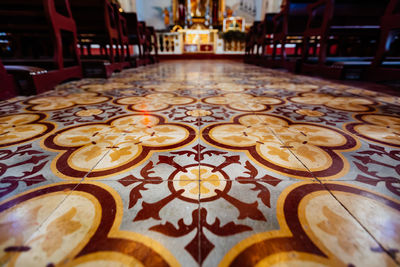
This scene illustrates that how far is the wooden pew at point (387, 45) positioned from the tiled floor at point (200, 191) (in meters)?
1.38

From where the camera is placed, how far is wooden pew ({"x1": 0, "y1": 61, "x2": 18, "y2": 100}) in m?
1.45

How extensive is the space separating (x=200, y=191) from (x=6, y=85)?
1.86m

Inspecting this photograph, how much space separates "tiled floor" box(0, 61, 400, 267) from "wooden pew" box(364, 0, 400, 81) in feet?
4.54

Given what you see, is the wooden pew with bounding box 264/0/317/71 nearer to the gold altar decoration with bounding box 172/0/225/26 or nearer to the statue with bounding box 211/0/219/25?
the statue with bounding box 211/0/219/25

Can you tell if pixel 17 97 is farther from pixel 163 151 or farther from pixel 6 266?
pixel 6 266

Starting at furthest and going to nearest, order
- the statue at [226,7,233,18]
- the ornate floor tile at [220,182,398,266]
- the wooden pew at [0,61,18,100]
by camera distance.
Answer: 1. the statue at [226,7,233,18]
2. the wooden pew at [0,61,18,100]
3. the ornate floor tile at [220,182,398,266]

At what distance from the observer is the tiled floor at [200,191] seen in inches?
14.4

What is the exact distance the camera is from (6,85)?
1496 millimetres

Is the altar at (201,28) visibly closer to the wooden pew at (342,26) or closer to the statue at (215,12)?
the statue at (215,12)

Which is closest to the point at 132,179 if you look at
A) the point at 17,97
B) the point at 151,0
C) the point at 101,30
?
the point at 17,97

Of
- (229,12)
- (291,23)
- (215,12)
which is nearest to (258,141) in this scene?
(291,23)

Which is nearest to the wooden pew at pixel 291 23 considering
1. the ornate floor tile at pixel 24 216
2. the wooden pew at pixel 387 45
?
the wooden pew at pixel 387 45

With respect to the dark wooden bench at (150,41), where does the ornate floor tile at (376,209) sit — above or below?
below

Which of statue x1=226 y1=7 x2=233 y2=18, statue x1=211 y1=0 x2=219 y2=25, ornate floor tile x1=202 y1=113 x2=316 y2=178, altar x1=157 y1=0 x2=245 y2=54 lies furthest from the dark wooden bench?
ornate floor tile x1=202 y1=113 x2=316 y2=178
